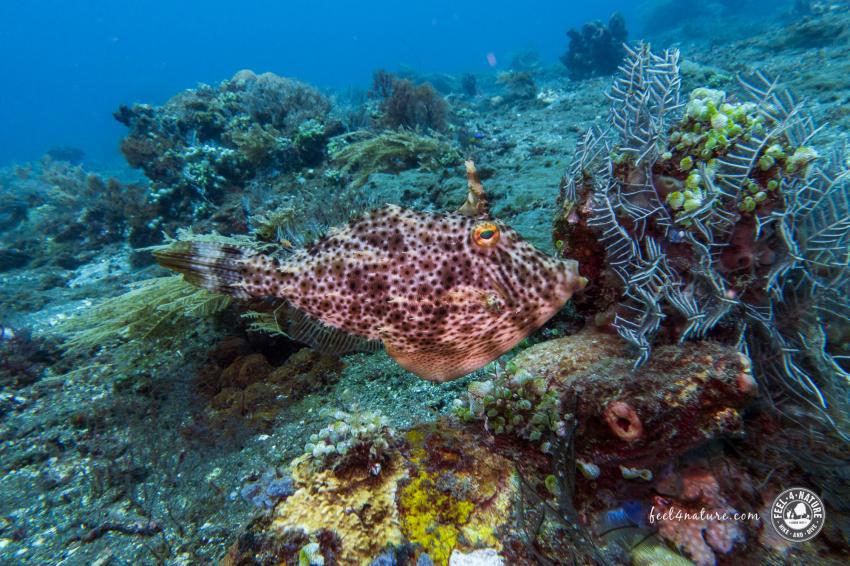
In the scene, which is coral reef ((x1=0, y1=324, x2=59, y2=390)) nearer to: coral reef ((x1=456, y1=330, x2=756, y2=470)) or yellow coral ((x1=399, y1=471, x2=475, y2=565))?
yellow coral ((x1=399, y1=471, x2=475, y2=565))

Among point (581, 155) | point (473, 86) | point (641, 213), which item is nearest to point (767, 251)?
point (641, 213)

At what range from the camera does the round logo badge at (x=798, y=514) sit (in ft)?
8.25

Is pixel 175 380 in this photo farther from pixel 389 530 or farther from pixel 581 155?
pixel 581 155

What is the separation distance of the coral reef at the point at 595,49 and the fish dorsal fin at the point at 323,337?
86.8ft

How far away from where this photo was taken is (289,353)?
17.6 feet

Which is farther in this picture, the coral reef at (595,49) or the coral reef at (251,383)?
the coral reef at (595,49)

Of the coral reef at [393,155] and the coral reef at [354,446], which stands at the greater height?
the coral reef at [393,155]

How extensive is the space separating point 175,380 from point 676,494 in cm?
556

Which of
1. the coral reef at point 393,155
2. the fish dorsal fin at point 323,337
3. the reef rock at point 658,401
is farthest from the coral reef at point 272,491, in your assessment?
the coral reef at point 393,155

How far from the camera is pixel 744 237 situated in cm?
285

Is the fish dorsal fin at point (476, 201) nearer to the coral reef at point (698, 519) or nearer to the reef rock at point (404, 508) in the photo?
the reef rock at point (404, 508)

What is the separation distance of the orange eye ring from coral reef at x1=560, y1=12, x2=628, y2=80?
26.0m

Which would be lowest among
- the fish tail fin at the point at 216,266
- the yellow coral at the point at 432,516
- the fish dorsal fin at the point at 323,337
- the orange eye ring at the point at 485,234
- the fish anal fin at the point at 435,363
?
the yellow coral at the point at 432,516

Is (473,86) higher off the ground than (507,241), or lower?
higher
